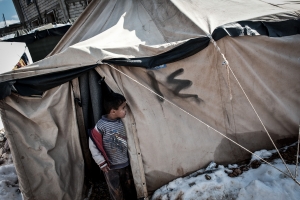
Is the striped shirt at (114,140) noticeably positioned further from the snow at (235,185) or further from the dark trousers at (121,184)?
the snow at (235,185)

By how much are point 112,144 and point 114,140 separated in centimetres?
5

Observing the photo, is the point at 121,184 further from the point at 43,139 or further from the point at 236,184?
the point at 236,184

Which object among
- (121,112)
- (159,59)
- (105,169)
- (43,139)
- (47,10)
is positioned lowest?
(105,169)

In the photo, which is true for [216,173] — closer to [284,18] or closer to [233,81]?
[233,81]

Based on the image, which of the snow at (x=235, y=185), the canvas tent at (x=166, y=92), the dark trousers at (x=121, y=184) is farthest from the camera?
the dark trousers at (x=121, y=184)

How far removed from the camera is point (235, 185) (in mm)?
2434

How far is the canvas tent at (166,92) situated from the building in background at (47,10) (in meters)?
12.4

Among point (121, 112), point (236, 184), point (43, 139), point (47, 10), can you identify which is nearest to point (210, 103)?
point (236, 184)

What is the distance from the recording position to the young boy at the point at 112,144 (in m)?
2.28

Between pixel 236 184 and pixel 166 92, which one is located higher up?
pixel 166 92

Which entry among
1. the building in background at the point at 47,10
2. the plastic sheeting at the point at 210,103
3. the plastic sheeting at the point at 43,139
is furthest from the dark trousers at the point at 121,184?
the building in background at the point at 47,10

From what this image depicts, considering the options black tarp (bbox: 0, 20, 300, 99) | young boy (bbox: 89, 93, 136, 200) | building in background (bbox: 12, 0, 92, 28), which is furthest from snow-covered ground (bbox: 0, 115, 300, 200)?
building in background (bbox: 12, 0, 92, 28)

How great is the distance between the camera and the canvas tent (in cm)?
232

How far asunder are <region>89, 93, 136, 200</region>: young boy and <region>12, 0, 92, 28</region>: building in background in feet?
43.3
